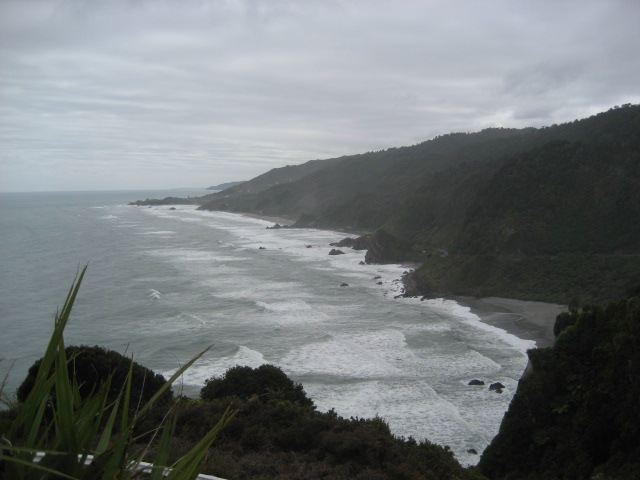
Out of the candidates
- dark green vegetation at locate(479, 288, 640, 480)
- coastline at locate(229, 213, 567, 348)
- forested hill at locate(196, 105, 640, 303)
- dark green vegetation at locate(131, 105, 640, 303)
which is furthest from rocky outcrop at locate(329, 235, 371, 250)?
dark green vegetation at locate(479, 288, 640, 480)

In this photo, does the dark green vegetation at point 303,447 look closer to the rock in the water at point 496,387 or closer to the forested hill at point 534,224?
the rock in the water at point 496,387

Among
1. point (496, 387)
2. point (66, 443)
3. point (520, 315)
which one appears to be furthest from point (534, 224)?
point (66, 443)

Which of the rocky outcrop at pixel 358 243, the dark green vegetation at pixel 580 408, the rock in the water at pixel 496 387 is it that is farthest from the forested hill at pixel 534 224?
the dark green vegetation at pixel 580 408

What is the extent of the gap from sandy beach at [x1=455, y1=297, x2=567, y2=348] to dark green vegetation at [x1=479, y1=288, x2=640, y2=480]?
12.9 m

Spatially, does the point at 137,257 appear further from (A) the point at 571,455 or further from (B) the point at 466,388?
(A) the point at 571,455

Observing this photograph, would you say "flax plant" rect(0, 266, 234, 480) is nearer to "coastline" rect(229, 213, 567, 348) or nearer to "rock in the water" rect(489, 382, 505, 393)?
"rock in the water" rect(489, 382, 505, 393)

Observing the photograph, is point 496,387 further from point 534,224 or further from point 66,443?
point 534,224

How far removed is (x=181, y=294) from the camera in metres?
35.0

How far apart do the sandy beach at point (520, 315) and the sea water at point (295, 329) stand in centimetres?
104

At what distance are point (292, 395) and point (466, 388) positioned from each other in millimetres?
8526

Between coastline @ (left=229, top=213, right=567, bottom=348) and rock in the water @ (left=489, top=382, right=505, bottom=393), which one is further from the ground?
coastline @ (left=229, top=213, right=567, bottom=348)

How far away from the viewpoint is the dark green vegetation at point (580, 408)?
1098 centimetres

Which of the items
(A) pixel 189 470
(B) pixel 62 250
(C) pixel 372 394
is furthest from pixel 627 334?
(B) pixel 62 250

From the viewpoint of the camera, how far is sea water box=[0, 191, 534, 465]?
1872 centimetres
